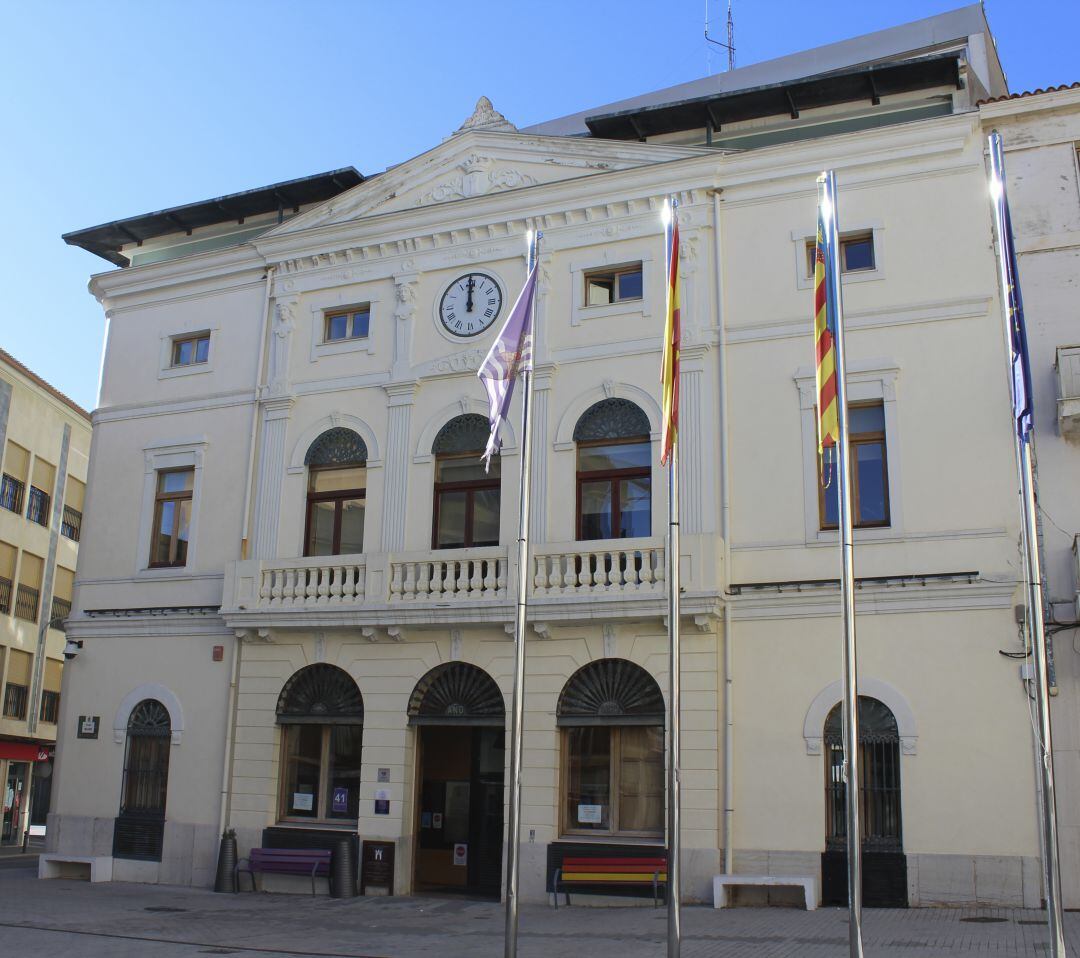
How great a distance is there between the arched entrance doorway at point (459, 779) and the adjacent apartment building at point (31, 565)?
19062 mm

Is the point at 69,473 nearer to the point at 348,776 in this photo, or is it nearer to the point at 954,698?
the point at 348,776

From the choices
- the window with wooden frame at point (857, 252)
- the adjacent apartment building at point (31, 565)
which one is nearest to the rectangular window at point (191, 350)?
the window with wooden frame at point (857, 252)

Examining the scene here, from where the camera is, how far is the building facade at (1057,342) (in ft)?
53.0

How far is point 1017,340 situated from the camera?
38.5 ft

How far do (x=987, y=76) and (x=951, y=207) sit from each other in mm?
5314

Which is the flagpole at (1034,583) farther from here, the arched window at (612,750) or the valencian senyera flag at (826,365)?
the arched window at (612,750)

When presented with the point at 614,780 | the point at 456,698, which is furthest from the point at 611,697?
the point at 456,698

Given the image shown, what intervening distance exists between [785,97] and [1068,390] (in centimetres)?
709

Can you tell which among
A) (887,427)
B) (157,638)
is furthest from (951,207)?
(157,638)

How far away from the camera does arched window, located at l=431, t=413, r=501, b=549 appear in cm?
2080

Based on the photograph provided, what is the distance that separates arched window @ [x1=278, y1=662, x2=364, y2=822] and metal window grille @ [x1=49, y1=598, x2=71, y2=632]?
20.0m

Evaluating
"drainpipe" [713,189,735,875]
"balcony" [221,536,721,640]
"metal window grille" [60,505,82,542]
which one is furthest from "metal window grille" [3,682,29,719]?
"drainpipe" [713,189,735,875]

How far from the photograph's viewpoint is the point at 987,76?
22.2 metres

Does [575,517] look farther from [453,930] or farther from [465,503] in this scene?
[453,930]
